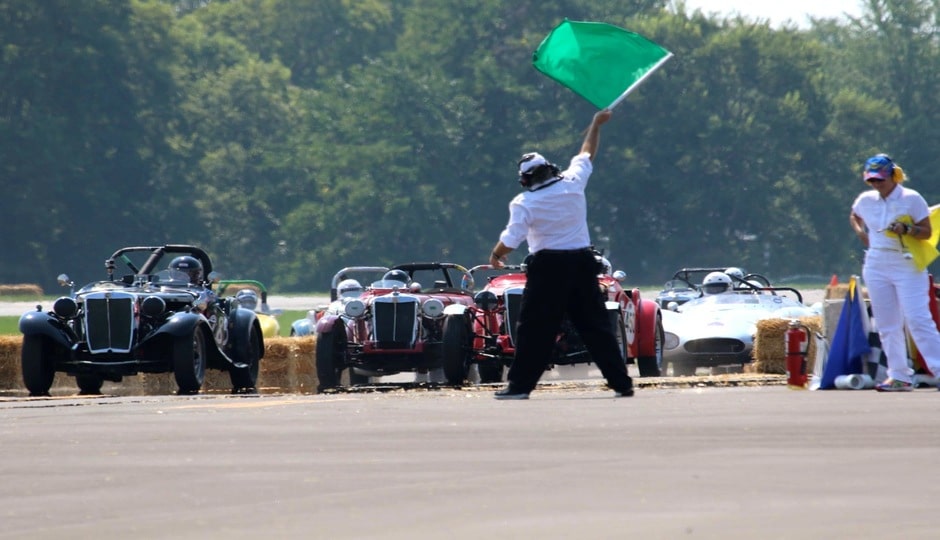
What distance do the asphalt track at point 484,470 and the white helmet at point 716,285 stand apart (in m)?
15.8

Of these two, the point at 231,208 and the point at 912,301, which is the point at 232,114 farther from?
the point at 912,301

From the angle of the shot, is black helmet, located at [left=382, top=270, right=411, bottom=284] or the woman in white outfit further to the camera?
black helmet, located at [left=382, top=270, right=411, bottom=284]

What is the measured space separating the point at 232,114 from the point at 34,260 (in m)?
17.5

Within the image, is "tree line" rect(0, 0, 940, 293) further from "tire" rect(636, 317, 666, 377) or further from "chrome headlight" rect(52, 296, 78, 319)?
"chrome headlight" rect(52, 296, 78, 319)

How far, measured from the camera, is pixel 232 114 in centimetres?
10212

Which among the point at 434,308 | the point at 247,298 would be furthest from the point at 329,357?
the point at 247,298

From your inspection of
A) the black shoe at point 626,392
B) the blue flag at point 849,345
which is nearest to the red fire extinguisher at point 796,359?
the blue flag at point 849,345

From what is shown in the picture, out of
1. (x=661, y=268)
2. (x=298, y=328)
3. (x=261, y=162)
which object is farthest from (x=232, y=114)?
(x=298, y=328)

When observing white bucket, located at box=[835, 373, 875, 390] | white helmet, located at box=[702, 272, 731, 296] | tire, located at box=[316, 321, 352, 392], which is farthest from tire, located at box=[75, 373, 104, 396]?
white helmet, located at box=[702, 272, 731, 296]

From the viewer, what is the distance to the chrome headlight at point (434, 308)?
68.8 ft

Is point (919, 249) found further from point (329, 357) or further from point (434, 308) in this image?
point (329, 357)

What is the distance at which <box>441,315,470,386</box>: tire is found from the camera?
1947cm

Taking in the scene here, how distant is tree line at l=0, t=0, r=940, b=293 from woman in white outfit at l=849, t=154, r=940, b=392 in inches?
3073

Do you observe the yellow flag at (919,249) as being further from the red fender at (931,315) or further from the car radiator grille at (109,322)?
the car radiator grille at (109,322)
